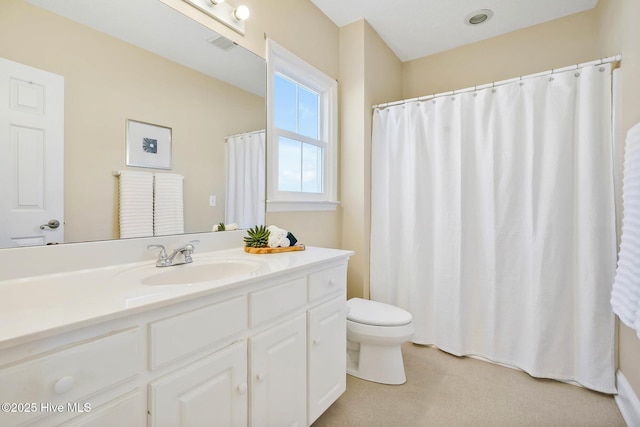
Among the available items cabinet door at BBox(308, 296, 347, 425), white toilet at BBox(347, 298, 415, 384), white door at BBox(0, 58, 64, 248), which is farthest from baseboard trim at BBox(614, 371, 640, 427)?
white door at BBox(0, 58, 64, 248)

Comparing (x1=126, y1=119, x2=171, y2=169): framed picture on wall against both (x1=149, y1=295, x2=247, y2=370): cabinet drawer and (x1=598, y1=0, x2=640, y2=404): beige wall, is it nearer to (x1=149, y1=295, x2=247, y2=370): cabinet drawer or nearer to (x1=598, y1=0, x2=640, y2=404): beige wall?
(x1=149, y1=295, x2=247, y2=370): cabinet drawer

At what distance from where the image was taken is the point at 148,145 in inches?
48.4

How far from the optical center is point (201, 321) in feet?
2.82

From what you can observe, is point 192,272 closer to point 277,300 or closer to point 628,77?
point 277,300

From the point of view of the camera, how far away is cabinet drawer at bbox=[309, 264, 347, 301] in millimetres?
1315

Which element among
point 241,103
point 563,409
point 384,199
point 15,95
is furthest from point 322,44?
point 563,409

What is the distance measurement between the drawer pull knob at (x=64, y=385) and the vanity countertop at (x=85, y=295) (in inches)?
4.2

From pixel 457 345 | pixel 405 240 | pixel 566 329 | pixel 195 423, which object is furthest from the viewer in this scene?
pixel 405 240

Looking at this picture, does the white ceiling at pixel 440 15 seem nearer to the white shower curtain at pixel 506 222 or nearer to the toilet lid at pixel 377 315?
the white shower curtain at pixel 506 222

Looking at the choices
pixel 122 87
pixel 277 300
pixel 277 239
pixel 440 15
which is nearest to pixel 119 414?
pixel 277 300

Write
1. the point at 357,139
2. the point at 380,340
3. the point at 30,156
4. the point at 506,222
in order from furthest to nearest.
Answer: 1. the point at 357,139
2. the point at 506,222
3. the point at 380,340
4. the point at 30,156

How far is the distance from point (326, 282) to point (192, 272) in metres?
0.60

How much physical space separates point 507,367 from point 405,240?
1064mm

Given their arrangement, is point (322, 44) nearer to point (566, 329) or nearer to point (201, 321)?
point (201, 321)
